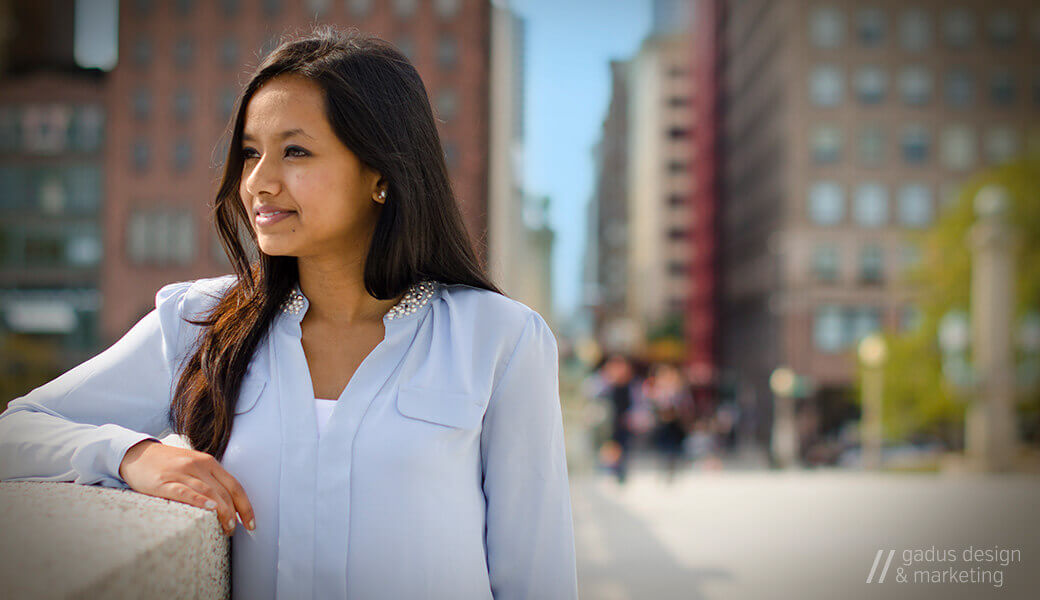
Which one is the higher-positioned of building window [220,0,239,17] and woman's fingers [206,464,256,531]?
building window [220,0,239,17]

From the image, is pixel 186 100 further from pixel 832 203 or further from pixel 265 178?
pixel 265 178

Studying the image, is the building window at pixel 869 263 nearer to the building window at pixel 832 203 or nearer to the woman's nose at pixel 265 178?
the building window at pixel 832 203

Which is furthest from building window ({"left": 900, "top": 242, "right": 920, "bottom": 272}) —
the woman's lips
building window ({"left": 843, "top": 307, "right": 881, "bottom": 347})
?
the woman's lips

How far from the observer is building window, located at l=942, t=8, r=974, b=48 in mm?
46812

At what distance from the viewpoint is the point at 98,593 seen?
1092mm

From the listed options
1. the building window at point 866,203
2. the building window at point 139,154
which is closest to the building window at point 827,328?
the building window at point 866,203

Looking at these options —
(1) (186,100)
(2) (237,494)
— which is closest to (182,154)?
(1) (186,100)

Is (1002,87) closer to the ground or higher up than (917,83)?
closer to the ground

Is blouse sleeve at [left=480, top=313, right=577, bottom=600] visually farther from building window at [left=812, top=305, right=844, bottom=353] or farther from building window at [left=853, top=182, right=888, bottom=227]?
building window at [left=853, top=182, right=888, bottom=227]

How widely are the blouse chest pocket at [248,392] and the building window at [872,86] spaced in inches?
1987

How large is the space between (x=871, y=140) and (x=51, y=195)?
42532 millimetres

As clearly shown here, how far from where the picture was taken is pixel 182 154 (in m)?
46.5

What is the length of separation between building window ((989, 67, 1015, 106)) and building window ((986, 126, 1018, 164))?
1407mm

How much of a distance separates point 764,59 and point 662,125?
2993 centimetres
